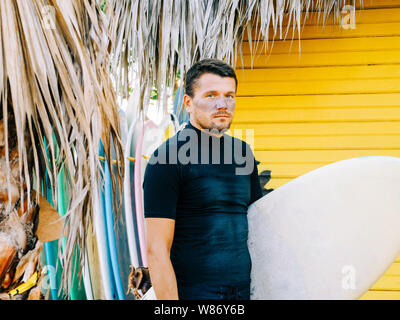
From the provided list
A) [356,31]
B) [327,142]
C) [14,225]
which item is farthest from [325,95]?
[14,225]

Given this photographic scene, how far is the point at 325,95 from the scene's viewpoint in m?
2.33

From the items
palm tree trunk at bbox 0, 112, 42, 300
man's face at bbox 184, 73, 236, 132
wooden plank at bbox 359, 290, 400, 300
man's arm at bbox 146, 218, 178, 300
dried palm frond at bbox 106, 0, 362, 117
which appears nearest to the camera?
man's arm at bbox 146, 218, 178, 300

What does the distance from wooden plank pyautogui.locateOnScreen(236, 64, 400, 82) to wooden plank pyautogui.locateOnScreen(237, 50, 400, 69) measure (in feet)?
0.08

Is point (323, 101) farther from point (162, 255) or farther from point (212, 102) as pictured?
point (162, 255)

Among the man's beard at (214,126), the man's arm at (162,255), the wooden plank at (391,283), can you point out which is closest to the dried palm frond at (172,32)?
the man's beard at (214,126)

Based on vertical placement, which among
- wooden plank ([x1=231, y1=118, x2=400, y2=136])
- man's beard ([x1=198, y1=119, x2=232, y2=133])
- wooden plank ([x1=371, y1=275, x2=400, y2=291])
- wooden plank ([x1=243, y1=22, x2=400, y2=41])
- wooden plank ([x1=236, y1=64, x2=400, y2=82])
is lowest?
wooden plank ([x1=371, y1=275, x2=400, y2=291])

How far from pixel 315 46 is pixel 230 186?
1.43m

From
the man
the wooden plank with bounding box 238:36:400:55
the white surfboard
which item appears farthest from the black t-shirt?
the wooden plank with bounding box 238:36:400:55

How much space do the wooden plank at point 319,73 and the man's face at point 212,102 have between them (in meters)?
1.03

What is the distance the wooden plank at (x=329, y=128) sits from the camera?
231 centimetres

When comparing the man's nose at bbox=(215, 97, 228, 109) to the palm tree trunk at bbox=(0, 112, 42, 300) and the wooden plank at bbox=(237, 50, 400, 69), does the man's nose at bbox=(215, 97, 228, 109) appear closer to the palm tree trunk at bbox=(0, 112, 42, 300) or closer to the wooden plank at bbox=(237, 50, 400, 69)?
the palm tree trunk at bbox=(0, 112, 42, 300)

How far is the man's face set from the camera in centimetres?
138

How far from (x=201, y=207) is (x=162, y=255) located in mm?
205
